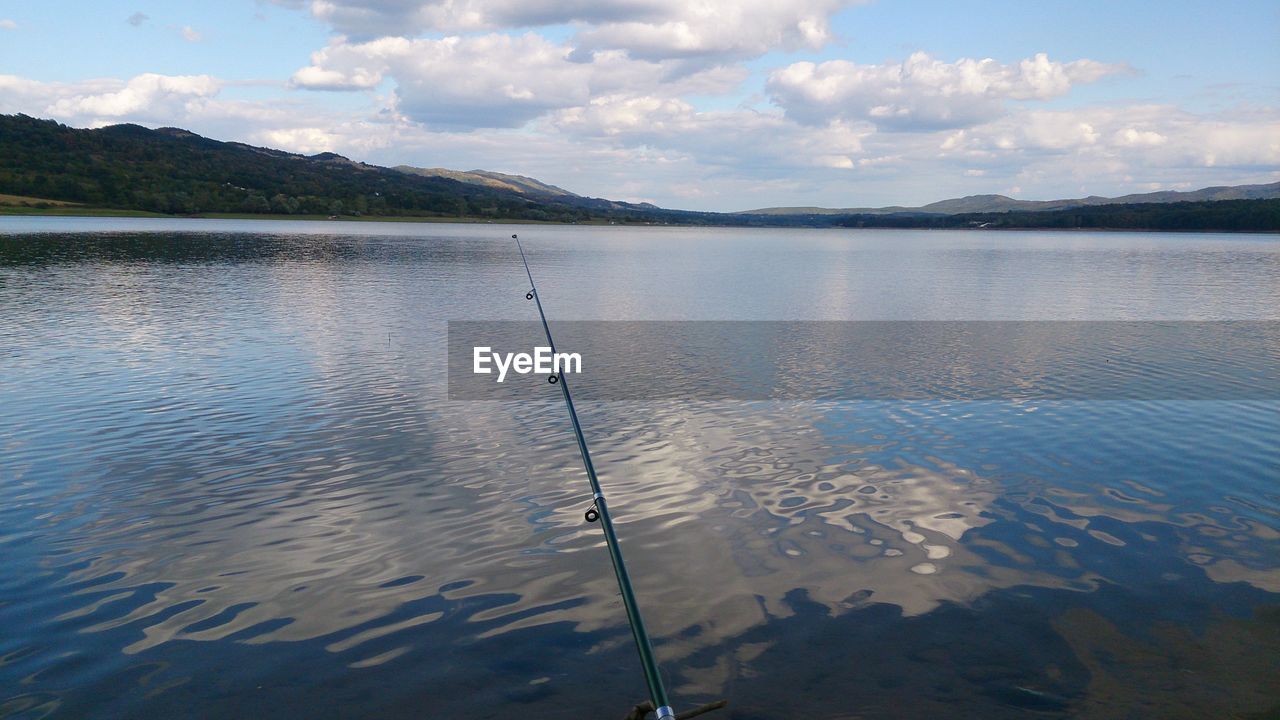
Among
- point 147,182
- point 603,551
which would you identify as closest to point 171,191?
point 147,182

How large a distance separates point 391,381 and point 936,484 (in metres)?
12.3

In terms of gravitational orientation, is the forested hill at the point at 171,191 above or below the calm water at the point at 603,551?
above

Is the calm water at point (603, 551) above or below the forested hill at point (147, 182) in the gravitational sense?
below

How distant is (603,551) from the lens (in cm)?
898

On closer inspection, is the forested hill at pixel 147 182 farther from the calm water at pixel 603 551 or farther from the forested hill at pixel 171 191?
the calm water at pixel 603 551

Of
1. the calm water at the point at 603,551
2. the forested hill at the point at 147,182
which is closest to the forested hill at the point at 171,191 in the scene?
the forested hill at the point at 147,182

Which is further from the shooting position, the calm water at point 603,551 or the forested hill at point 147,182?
the forested hill at point 147,182

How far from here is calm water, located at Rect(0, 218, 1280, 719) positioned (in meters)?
6.45

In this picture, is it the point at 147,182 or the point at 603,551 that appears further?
the point at 147,182

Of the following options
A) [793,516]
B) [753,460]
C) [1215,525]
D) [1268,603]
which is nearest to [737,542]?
[793,516]

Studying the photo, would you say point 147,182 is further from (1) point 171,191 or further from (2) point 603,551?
(2) point 603,551

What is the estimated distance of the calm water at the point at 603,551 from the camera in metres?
6.45

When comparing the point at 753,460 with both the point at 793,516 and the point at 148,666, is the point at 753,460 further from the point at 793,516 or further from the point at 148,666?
the point at 148,666

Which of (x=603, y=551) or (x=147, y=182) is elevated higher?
(x=147, y=182)
